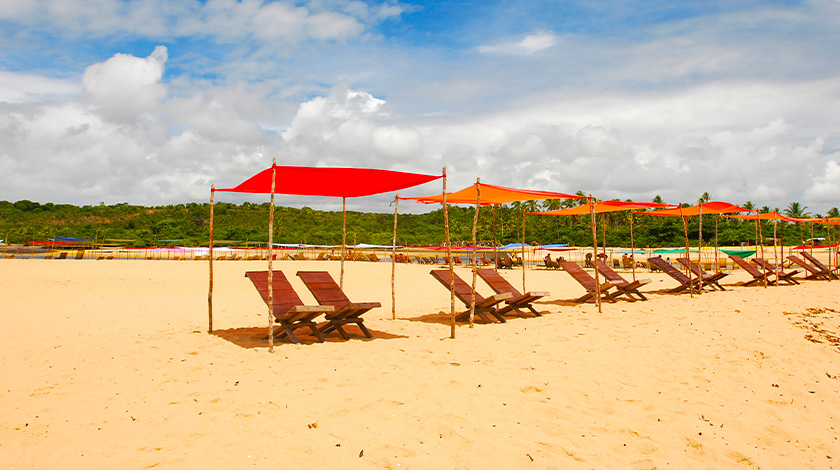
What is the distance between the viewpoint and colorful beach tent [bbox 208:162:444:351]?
578 cm

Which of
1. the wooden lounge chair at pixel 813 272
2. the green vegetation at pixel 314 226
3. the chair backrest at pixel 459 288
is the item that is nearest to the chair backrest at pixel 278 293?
the chair backrest at pixel 459 288

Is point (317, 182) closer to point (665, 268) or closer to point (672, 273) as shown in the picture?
point (665, 268)

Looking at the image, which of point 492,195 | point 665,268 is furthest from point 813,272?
point 492,195

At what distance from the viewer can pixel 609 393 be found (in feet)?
13.7

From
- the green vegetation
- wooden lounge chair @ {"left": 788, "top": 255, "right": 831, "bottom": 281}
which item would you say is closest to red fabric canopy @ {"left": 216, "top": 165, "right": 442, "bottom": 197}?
wooden lounge chair @ {"left": 788, "top": 255, "right": 831, "bottom": 281}

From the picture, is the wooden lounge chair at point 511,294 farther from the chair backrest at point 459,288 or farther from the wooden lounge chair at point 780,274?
the wooden lounge chair at point 780,274

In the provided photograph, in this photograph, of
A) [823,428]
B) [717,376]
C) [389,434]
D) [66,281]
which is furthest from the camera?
[66,281]

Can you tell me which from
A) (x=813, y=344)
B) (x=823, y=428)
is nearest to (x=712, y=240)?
(x=813, y=344)

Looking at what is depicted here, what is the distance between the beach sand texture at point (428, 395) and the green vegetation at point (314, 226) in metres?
42.5

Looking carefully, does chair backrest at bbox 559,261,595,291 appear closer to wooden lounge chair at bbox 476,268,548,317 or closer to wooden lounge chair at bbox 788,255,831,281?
wooden lounge chair at bbox 476,268,548,317

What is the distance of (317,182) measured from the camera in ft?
21.9

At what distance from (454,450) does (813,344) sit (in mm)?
5241

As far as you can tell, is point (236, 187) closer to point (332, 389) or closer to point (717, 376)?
point (332, 389)

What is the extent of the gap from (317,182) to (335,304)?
1.59m
